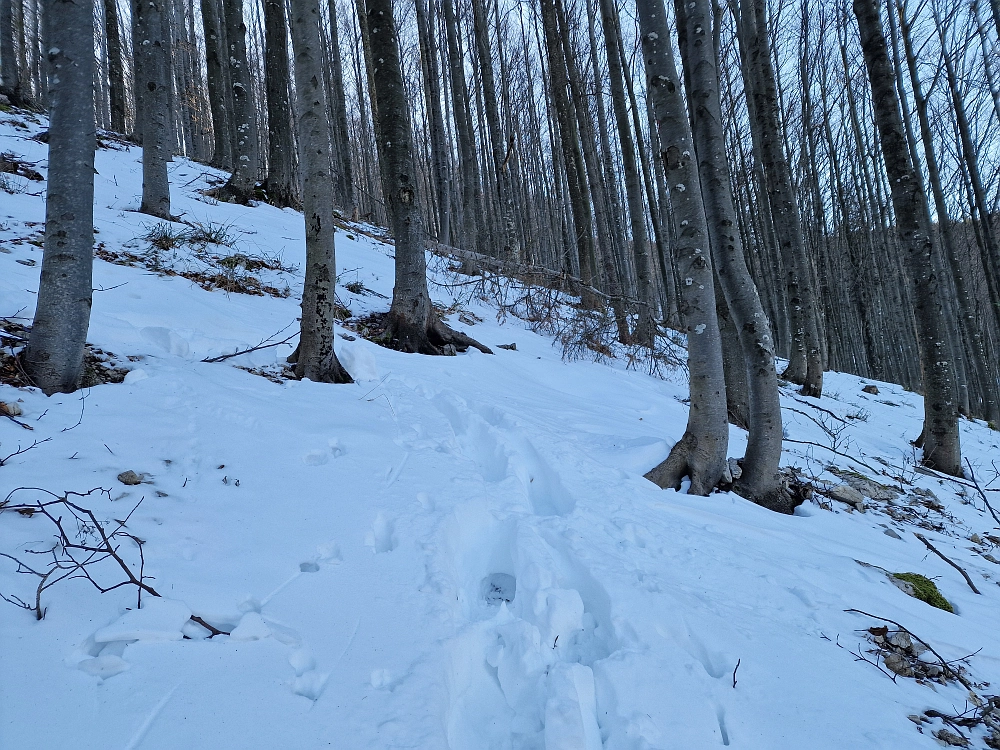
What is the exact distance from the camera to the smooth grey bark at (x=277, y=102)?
28.7 ft

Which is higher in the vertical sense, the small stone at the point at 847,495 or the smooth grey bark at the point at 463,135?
the smooth grey bark at the point at 463,135

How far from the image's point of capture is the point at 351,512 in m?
2.46

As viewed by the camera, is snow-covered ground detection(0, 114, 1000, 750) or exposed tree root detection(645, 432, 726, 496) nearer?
snow-covered ground detection(0, 114, 1000, 750)

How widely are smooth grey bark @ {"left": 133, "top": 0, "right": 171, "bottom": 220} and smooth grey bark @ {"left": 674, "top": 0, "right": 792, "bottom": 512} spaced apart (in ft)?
22.5

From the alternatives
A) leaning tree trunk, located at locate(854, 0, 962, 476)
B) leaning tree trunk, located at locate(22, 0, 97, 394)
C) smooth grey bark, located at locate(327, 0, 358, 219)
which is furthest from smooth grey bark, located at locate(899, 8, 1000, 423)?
leaning tree trunk, located at locate(22, 0, 97, 394)

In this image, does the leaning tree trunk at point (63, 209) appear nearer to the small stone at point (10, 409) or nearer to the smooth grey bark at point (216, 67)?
the small stone at point (10, 409)

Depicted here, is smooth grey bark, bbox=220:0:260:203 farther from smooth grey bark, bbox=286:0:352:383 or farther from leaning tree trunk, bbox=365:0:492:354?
smooth grey bark, bbox=286:0:352:383

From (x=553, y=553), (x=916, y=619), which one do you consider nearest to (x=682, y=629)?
(x=553, y=553)

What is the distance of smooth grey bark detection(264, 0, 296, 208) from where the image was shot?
8742 millimetres

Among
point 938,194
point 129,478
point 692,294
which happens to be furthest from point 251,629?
point 938,194

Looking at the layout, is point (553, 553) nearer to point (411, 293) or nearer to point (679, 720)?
point (679, 720)

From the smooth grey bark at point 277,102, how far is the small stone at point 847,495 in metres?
10.2

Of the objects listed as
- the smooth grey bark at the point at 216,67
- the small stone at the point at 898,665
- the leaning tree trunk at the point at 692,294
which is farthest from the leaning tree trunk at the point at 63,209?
the smooth grey bark at the point at 216,67

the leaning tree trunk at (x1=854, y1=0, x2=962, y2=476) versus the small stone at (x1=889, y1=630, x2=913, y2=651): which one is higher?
the leaning tree trunk at (x1=854, y1=0, x2=962, y2=476)
